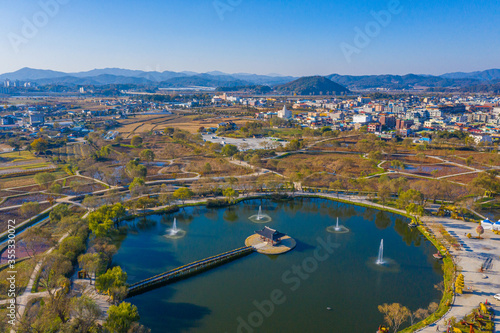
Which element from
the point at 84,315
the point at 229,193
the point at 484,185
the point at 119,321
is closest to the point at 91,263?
the point at 84,315

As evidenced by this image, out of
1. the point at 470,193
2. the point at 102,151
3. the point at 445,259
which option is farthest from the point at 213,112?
the point at 445,259

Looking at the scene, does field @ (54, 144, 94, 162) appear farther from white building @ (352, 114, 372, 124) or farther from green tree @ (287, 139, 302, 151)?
white building @ (352, 114, 372, 124)

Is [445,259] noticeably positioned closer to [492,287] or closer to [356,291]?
[492,287]

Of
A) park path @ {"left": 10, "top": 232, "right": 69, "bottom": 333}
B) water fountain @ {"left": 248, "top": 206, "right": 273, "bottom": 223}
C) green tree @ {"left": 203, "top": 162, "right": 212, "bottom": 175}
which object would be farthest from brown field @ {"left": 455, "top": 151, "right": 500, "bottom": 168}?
park path @ {"left": 10, "top": 232, "right": 69, "bottom": 333}

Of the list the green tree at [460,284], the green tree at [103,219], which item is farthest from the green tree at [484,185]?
the green tree at [103,219]

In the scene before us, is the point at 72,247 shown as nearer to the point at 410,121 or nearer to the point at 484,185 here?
the point at 484,185
